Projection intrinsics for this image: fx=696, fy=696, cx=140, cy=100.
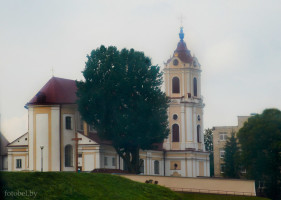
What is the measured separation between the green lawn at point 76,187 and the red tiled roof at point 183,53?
5226 centimetres

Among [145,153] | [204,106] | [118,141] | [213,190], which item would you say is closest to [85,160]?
[118,141]

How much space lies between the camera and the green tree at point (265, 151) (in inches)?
2854

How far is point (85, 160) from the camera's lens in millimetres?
78000

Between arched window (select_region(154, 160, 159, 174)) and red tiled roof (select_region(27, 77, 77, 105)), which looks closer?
red tiled roof (select_region(27, 77, 77, 105))

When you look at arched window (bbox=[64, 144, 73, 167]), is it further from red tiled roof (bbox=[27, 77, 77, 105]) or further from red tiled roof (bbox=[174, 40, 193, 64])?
red tiled roof (bbox=[174, 40, 193, 64])

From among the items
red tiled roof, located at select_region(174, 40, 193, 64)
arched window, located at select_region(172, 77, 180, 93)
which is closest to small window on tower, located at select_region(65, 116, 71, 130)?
arched window, located at select_region(172, 77, 180, 93)

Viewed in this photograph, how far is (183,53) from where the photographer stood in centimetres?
10244

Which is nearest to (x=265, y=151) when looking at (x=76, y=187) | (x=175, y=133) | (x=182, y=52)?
(x=175, y=133)

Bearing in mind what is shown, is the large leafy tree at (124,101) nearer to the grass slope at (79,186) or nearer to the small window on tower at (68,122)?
the small window on tower at (68,122)

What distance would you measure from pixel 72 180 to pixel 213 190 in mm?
19789

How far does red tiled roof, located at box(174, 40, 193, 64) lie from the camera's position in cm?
10112

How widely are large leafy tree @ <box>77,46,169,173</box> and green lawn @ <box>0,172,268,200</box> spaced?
859 inches

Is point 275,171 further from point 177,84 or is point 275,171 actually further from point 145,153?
point 177,84

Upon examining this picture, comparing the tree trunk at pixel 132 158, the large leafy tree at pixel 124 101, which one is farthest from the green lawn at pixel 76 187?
the tree trunk at pixel 132 158
